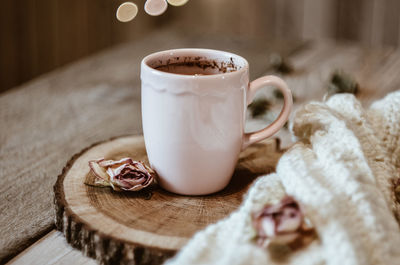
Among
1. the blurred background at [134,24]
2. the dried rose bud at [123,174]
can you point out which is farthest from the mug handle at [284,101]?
the blurred background at [134,24]

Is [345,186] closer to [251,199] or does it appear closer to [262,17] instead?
[251,199]

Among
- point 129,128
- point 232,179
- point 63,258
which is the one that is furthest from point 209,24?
point 63,258

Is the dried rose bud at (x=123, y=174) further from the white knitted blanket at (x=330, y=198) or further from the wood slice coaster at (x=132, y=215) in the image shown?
the white knitted blanket at (x=330, y=198)

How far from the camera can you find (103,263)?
607 mm

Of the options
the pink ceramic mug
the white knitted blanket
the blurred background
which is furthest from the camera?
the blurred background

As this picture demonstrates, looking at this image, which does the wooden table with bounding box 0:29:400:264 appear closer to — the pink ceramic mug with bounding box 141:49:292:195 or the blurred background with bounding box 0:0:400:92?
the pink ceramic mug with bounding box 141:49:292:195

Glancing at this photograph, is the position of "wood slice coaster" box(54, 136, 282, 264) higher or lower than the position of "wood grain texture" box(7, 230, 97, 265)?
higher

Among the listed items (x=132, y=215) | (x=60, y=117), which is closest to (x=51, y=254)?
(x=132, y=215)

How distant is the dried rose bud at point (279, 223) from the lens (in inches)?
21.2

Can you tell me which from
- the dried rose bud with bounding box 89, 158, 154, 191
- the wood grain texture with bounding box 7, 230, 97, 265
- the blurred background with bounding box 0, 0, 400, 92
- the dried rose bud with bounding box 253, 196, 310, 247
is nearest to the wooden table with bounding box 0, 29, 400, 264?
the wood grain texture with bounding box 7, 230, 97, 265

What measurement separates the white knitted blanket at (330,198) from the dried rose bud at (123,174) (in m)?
0.15

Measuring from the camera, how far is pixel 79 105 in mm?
1182

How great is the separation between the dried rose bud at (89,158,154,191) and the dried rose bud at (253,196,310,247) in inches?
8.2

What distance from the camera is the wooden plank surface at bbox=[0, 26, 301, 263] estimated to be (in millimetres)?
734
